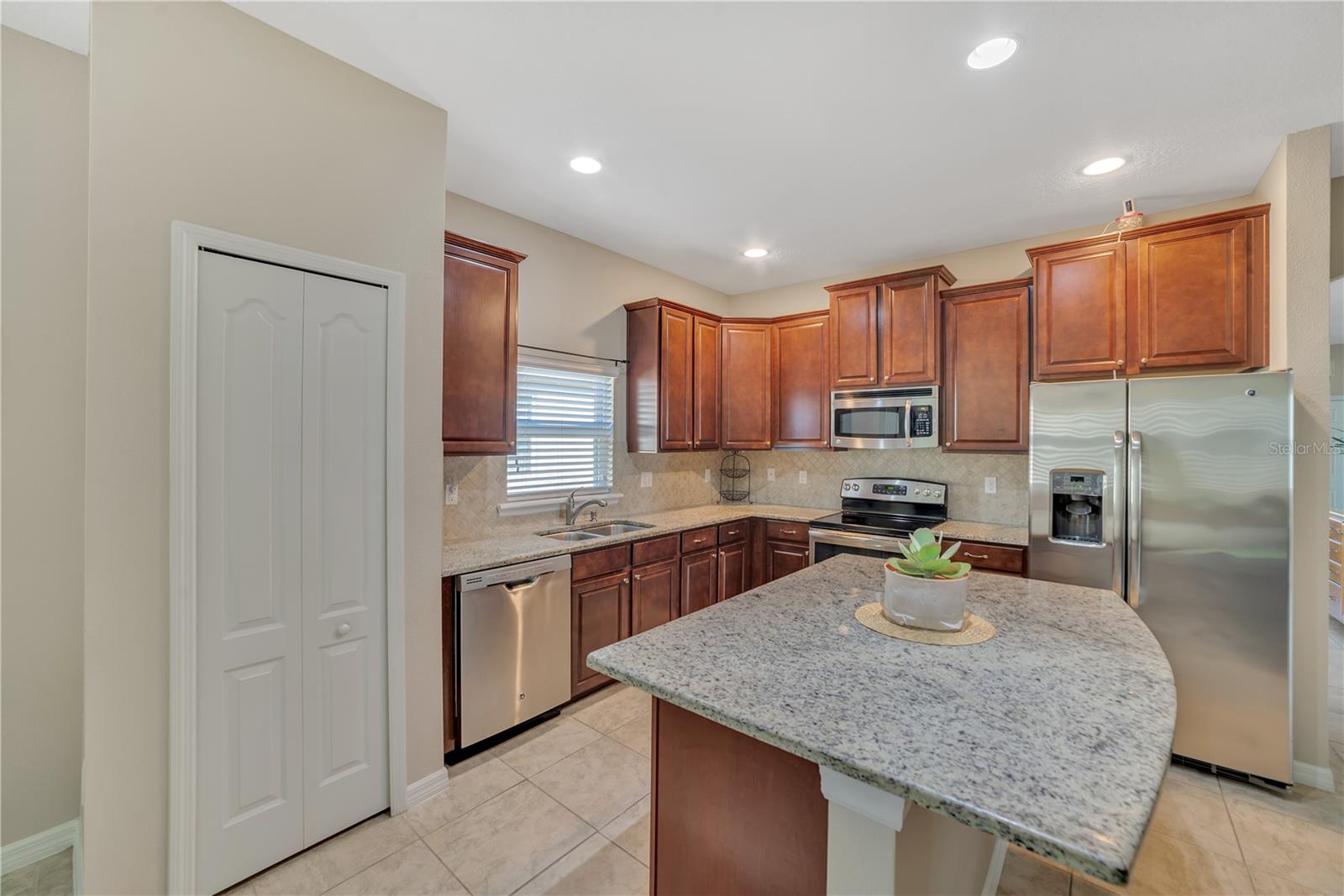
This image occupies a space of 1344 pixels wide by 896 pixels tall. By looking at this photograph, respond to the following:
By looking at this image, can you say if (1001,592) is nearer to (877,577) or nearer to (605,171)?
(877,577)

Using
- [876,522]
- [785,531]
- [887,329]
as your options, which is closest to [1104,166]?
[887,329]

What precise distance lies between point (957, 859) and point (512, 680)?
2.01m

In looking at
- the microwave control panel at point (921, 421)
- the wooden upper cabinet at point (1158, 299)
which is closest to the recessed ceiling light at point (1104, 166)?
the wooden upper cabinet at point (1158, 299)

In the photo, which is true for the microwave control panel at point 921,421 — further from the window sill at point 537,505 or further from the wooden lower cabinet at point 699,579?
the window sill at point 537,505

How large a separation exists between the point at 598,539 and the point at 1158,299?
3.25 m

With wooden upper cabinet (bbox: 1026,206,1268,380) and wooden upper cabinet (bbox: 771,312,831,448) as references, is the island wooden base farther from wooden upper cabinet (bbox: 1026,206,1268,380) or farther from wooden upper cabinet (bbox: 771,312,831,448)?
wooden upper cabinet (bbox: 771,312,831,448)

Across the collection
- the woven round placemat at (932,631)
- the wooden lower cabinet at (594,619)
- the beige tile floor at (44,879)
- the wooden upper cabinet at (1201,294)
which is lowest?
the beige tile floor at (44,879)

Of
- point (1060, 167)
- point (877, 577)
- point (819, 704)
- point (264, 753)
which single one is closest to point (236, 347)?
point (264, 753)

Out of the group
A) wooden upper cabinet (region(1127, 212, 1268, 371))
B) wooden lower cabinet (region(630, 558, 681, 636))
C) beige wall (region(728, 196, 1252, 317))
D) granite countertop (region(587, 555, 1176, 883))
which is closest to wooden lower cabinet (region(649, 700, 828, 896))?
granite countertop (region(587, 555, 1176, 883))

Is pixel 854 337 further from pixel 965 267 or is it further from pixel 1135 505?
pixel 1135 505

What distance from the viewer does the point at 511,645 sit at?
8.87 feet

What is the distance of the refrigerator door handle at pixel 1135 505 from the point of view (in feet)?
8.60

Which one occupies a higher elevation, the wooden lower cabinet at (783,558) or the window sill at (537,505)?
the window sill at (537,505)

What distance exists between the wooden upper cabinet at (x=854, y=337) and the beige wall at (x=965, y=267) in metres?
0.44
